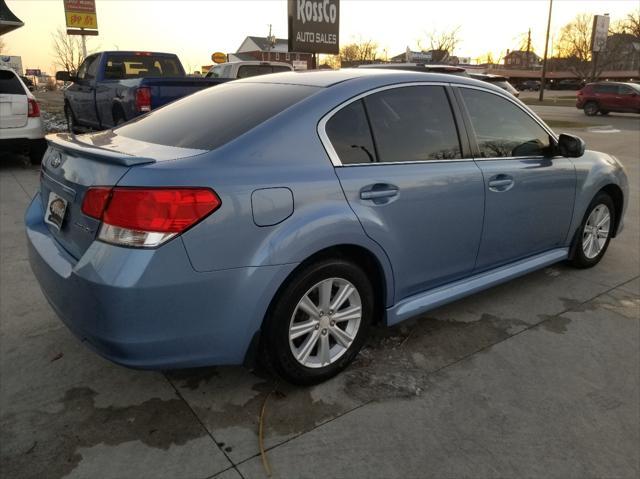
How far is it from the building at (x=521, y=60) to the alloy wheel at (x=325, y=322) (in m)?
99.4

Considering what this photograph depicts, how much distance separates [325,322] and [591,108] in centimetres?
2891

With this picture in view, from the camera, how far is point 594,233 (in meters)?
4.71

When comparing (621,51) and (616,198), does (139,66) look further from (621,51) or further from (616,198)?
(621,51)

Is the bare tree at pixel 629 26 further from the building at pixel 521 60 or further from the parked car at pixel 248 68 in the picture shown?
the parked car at pixel 248 68

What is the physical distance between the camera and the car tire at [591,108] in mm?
27234

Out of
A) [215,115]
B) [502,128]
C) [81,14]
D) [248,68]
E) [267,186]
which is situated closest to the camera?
[267,186]

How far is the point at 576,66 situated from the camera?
73438 mm

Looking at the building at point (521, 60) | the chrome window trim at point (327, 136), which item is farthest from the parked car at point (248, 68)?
the building at point (521, 60)

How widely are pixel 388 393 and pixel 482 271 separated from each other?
4.06ft

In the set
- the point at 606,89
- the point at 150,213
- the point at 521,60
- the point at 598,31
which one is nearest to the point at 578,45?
the point at 521,60

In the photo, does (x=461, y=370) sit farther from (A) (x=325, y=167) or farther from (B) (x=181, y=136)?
(B) (x=181, y=136)

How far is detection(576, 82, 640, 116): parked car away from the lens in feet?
85.9

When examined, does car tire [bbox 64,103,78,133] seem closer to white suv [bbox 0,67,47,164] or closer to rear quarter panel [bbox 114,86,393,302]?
white suv [bbox 0,67,47,164]

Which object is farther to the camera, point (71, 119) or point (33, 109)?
point (71, 119)
